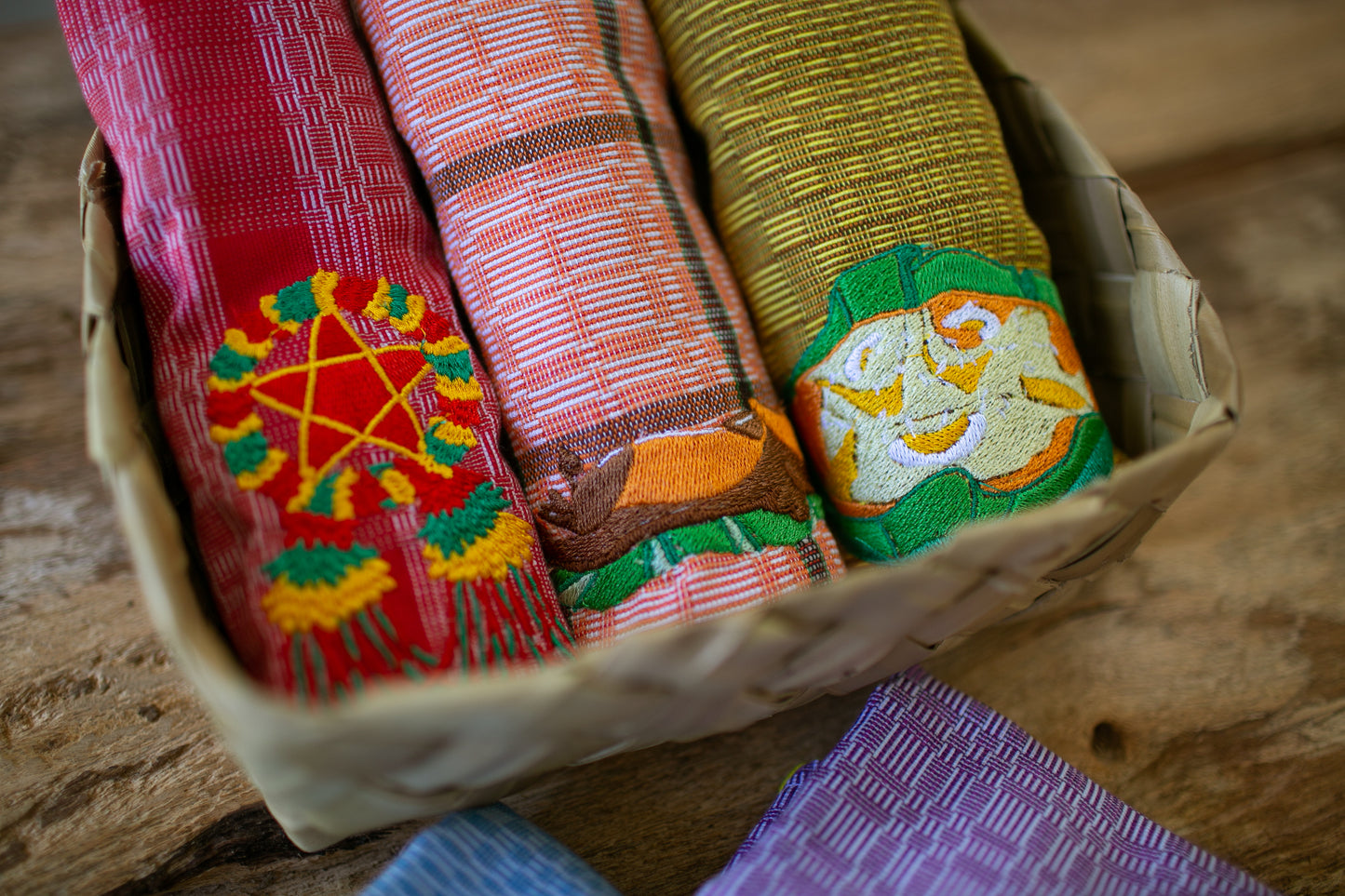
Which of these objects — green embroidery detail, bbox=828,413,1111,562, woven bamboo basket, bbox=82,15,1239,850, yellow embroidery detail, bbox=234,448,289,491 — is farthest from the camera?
green embroidery detail, bbox=828,413,1111,562

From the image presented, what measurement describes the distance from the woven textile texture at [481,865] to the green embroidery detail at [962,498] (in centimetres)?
30

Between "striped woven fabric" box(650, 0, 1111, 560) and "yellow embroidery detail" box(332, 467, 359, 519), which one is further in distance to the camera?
"striped woven fabric" box(650, 0, 1111, 560)

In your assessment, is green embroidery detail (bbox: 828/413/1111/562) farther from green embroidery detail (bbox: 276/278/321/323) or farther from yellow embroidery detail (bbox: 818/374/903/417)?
green embroidery detail (bbox: 276/278/321/323)

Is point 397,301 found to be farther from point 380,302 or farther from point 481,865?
point 481,865

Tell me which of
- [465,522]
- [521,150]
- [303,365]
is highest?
[521,150]

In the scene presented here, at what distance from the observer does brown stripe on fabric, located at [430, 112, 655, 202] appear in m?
0.59

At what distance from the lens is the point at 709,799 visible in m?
0.62

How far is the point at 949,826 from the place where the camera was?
53 cm

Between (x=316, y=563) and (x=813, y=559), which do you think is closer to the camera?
(x=316, y=563)

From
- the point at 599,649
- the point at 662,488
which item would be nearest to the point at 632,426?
the point at 662,488

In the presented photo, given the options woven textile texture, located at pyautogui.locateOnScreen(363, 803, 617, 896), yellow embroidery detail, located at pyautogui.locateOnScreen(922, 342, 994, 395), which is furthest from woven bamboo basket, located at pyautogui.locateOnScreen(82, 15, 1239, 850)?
yellow embroidery detail, located at pyautogui.locateOnScreen(922, 342, 994, 395)

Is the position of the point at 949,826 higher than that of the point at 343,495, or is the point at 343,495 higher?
the point at 343,495

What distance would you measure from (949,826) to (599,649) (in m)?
0.25

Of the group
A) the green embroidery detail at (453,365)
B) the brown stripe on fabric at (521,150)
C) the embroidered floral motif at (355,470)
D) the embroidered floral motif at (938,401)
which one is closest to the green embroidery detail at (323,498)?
the embroidered floral motif at (355,470)
